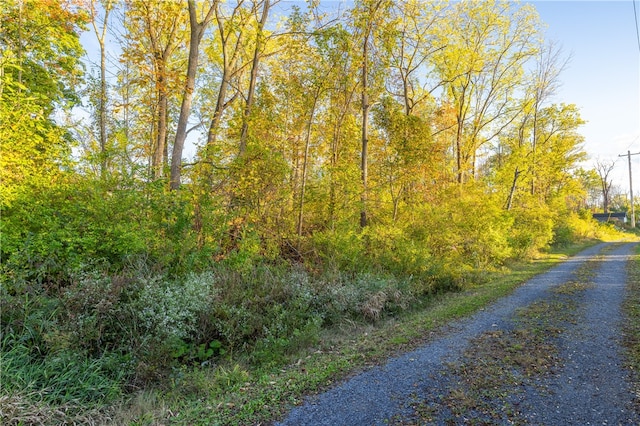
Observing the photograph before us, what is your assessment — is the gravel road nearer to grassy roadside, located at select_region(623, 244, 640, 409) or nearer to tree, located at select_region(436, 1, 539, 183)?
grassy roadside, located at select_region(623, 244, 640, 409)

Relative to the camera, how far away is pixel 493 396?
11.6 ft

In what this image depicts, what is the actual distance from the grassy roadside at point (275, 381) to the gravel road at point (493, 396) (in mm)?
294

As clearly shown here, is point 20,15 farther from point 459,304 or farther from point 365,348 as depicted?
point 459,304

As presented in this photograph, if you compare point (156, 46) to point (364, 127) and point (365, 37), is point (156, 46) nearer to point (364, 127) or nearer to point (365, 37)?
point (365, 37)

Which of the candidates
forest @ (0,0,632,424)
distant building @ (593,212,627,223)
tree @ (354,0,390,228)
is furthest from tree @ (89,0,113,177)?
distant building @ (593,212,627,223)

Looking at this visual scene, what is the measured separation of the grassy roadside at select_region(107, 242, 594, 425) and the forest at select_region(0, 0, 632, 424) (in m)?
0.27

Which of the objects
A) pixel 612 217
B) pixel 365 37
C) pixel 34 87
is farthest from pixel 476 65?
pixel 612 217

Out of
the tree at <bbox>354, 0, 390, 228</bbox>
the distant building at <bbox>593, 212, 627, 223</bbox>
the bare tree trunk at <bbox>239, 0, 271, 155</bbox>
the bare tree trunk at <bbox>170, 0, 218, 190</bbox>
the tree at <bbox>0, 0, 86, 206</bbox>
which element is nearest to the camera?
the tree at <bbox>0, 0, 86, 206</bbox>

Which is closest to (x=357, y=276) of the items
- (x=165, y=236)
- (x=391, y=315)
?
(x=391, y=315)

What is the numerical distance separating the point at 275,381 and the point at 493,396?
8.03ft

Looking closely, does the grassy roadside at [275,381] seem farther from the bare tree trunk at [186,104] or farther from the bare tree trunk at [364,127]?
the bare tree trunk at [186,104]

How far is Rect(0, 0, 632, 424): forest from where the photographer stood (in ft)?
15.0

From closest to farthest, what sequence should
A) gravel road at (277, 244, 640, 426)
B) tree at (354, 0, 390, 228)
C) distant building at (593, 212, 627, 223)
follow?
gravel road at (277, 244, 640, 426)
tree at (354, 0, 390, 228)
distant building at (593, 212, 627, 223)

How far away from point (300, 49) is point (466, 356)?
9835 millimetres
